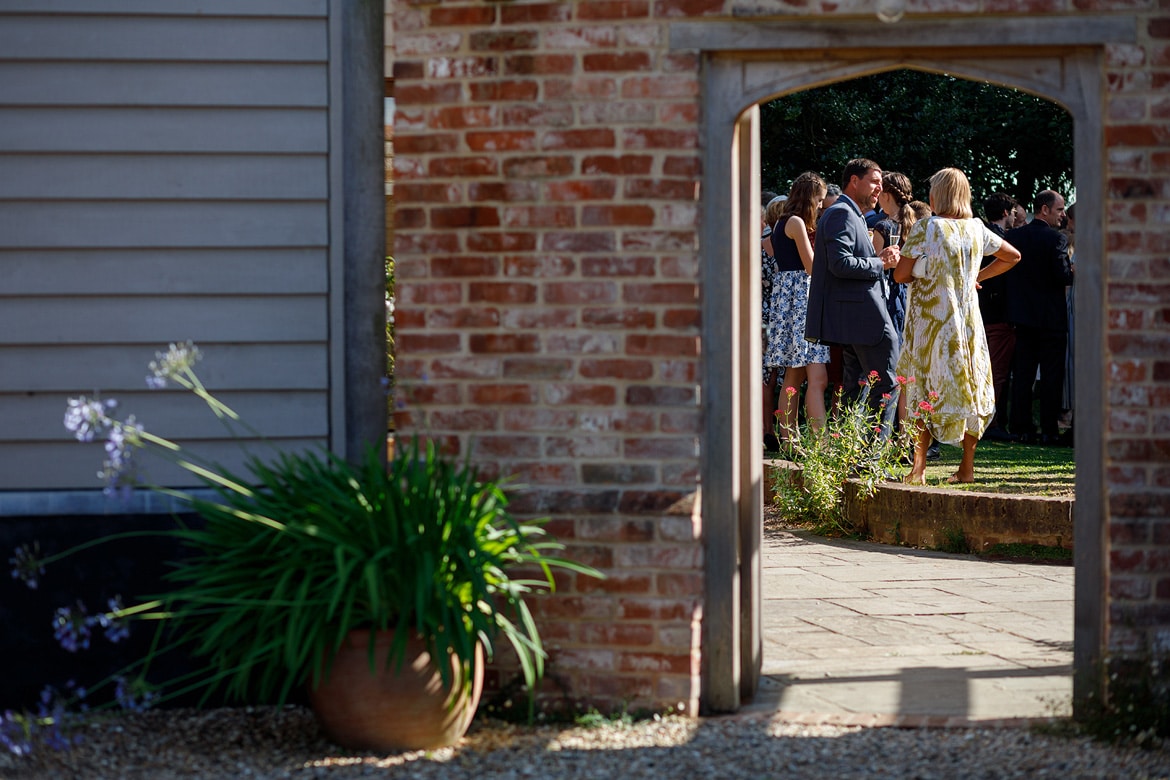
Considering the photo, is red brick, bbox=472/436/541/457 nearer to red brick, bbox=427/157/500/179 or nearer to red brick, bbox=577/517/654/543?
red brick, bbox=577/517/654/543

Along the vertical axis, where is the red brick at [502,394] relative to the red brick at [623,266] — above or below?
below

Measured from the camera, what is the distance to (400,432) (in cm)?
430

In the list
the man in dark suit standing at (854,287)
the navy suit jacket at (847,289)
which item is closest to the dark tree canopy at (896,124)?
the man in dark suit standing at (854,287)

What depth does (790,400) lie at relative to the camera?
932cm

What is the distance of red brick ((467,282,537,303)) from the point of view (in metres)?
4.22

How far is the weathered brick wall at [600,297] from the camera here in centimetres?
409

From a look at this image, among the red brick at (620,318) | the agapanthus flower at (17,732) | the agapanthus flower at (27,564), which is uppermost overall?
the red brick at (620,318)

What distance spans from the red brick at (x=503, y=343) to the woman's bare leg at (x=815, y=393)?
14.2 feet

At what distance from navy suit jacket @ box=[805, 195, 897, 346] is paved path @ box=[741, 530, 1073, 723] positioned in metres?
1.26

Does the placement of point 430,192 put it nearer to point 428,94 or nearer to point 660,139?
point 428,94

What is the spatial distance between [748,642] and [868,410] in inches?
150

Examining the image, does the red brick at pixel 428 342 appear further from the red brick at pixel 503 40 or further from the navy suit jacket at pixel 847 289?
the navy suit jacket at pixel 847 289

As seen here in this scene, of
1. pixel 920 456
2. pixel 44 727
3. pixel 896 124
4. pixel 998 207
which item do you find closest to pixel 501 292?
pixel 44 727

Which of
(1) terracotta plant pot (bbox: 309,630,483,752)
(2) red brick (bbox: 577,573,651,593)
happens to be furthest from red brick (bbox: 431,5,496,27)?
(1) terracotta plant pot (bbox: 309,630,483,752)
